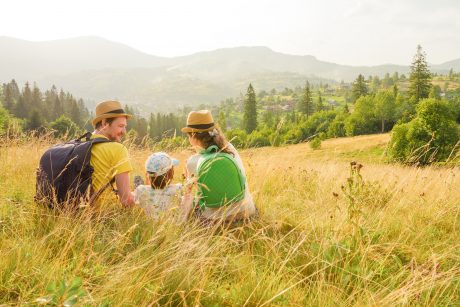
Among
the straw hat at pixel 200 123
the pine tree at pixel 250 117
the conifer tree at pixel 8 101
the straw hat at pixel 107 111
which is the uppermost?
the conifer tree at pixel 8 101

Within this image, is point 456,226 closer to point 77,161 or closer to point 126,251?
point 126,251

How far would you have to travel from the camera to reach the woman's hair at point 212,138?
3727 mm

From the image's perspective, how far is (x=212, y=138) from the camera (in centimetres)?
379

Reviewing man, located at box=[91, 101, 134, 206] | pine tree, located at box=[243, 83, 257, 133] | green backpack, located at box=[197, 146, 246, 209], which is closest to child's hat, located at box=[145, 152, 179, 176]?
man, located at box=[91, 101, 134, 206]

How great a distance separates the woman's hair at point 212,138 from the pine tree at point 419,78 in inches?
3015

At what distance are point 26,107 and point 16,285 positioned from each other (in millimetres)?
111644

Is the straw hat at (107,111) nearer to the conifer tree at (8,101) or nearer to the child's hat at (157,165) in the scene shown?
the child's hat at (157,165)

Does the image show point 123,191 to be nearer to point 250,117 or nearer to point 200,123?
point 200,123

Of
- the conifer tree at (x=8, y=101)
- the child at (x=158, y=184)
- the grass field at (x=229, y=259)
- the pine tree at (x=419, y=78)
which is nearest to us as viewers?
the grass field at (x=229, y=259)

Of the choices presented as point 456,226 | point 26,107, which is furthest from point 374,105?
point 26,107

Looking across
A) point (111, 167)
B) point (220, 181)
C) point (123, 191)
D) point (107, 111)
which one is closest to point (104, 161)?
point (111, 167)

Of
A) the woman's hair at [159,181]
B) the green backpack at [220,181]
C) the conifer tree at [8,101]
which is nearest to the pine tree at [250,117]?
the conifer tree at [8,101]

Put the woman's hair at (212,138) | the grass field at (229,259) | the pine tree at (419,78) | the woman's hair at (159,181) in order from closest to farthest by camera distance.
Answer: the grass field at (229,259) < the woman's hair at (159,181) < the woman's hair at (212,138) < the pine tree at (419,78)

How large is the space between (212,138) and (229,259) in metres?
1.64
